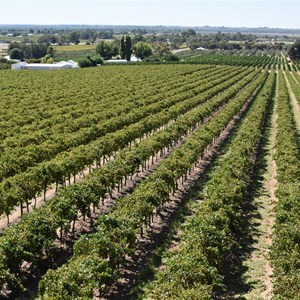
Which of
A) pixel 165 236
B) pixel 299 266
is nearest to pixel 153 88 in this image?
pixel 165 236

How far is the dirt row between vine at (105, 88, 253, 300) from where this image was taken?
1811 centimetres

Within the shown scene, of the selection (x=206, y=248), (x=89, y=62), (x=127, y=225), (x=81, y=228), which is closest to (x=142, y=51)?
(x=89, y=62)

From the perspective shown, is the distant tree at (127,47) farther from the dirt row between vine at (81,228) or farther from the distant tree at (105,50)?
the dirt row between vine at (81,228)

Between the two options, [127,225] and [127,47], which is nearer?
[127,225]

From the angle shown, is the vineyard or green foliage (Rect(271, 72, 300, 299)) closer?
green foliage (Rect(271, 72, 300, 299))

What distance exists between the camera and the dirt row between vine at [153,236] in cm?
1811

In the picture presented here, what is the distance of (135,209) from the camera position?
2091 centimetres

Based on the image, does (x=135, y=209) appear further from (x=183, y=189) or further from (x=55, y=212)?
(x=183, y=189)

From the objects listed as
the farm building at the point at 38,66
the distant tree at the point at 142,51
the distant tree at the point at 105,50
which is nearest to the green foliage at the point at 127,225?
the farm building at the point at 38,66

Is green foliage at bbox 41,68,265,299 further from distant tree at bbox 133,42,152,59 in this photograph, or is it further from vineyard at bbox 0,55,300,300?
distant tree at bbox 133,42,152,59

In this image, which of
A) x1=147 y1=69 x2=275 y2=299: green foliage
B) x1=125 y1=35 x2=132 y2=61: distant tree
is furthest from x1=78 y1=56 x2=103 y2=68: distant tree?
x1=147 y1=69 x2=275 y2=299: green foliage

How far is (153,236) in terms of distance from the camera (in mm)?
22641

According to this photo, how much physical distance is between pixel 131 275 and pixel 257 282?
5691mm

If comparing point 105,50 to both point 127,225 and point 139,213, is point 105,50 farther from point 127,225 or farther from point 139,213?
point 127,225
